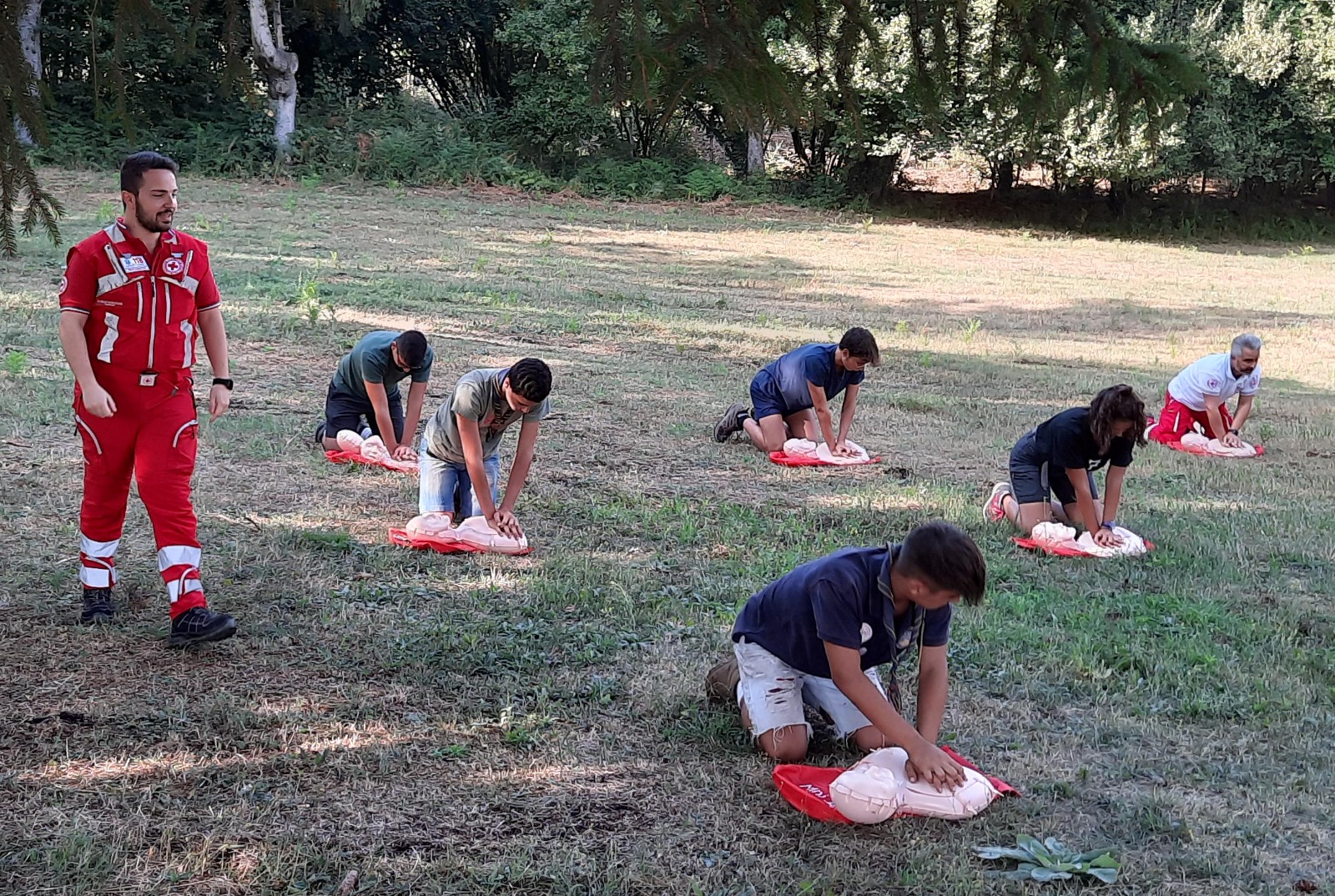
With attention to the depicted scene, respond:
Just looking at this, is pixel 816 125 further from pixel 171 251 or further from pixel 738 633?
pixel 171 251

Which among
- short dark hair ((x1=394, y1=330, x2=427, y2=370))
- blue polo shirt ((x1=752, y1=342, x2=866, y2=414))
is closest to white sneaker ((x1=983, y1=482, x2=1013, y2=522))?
blue polo shirt ((x1=752, y1=342, x2=866, y2=414))

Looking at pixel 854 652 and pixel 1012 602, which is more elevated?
pixel 854 652

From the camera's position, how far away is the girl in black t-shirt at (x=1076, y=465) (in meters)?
5.93

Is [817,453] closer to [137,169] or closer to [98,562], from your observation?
[98,562]

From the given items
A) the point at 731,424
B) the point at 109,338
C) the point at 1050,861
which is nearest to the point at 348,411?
the point at 731,424

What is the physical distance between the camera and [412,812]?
11.5 ft

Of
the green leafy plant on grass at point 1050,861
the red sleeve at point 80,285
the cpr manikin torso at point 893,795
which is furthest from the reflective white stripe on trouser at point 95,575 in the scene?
the green leafy plant on grass at point 1050,861

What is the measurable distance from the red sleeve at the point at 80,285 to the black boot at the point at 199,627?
1161mm

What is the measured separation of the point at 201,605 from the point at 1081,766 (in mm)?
3184

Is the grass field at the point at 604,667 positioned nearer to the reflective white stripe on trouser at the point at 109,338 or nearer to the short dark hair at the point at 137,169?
the reflective white stripe on trouser at the point at 109,338

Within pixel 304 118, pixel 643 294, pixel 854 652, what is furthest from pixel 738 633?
pixel 304 118

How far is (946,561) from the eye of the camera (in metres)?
3.30

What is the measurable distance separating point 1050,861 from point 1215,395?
6.56 m

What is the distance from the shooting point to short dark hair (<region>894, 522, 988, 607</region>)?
3295 millimetres
